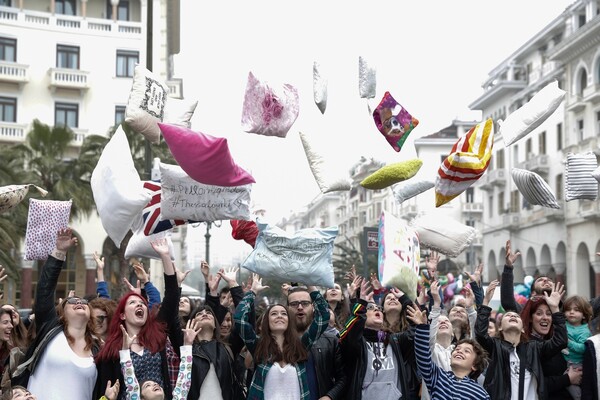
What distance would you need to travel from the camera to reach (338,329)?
28.2 ft

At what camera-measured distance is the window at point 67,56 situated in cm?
4312

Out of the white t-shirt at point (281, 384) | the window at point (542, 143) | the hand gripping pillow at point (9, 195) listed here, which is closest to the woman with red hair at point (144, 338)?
the white t-shirt at point (281, 384)

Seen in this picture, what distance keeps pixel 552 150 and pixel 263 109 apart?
43.4m

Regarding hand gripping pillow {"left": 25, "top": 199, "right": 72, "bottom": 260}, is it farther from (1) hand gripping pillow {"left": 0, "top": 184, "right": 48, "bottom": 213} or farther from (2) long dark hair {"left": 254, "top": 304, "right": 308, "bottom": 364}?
(2) long dark hair {"left": 254, "top": 304, "right": 308, "bottom": 364}

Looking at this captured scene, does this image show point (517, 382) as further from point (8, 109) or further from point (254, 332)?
point (8, 109)

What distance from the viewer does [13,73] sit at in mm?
41594

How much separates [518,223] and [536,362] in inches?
1941

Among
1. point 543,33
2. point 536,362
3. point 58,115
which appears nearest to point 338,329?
point 536,362

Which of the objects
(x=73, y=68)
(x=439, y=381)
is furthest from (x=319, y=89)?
(x=73, y=68)

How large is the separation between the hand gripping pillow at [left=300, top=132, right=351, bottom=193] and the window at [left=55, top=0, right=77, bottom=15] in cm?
3646

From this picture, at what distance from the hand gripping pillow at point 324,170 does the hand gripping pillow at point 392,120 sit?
33.8 inches

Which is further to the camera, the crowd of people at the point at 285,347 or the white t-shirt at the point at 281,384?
the white t-shirt at the point at 281,384

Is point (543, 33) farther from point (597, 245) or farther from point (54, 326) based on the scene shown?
point (54, 326)

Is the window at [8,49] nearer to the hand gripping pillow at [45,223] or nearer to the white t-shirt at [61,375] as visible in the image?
the hand gripping pillow at [45,223]
